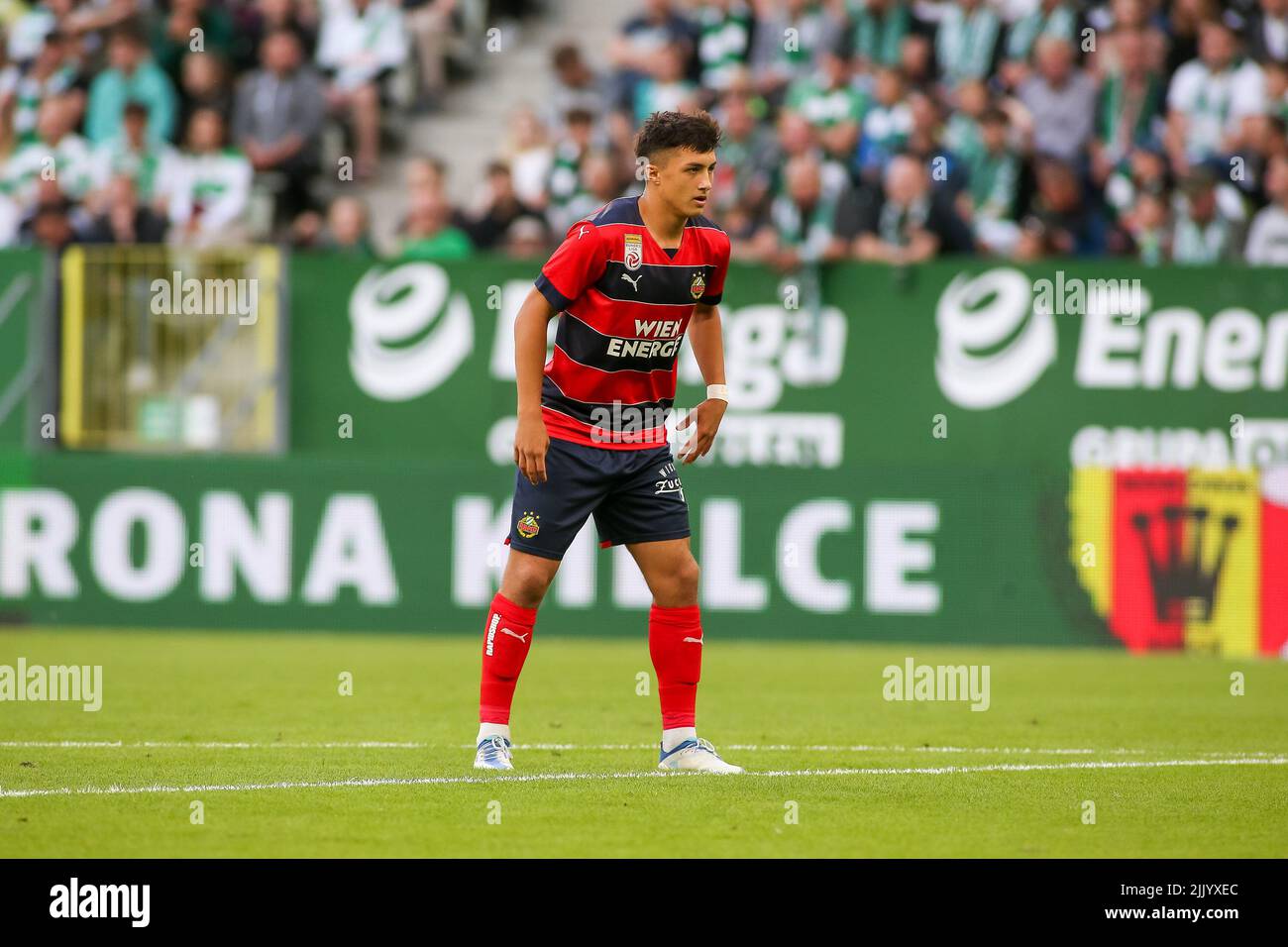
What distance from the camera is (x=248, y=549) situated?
15.7m

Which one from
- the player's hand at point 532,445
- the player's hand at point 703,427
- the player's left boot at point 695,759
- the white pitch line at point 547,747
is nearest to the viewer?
the player's hand at point 532,445

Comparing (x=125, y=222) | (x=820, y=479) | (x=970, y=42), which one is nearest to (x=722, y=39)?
(x=970, y=42)

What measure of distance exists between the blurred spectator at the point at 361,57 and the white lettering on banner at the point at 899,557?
7.17 metres

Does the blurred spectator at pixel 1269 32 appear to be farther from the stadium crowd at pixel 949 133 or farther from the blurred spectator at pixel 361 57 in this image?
the blurred spectator at pixel 361 57

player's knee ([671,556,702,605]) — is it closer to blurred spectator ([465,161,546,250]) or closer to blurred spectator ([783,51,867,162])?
blurred spectator ([465,161,546,250])

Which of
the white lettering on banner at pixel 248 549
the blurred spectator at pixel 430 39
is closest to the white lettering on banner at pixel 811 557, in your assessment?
the white lettering on banner at pixel 248 549

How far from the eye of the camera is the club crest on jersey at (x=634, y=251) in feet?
26.8

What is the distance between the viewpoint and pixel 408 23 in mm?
20406

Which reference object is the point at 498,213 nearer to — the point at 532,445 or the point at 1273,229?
the point at 1273,229

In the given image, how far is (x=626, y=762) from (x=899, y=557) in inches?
264

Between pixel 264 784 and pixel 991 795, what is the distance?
278cm
